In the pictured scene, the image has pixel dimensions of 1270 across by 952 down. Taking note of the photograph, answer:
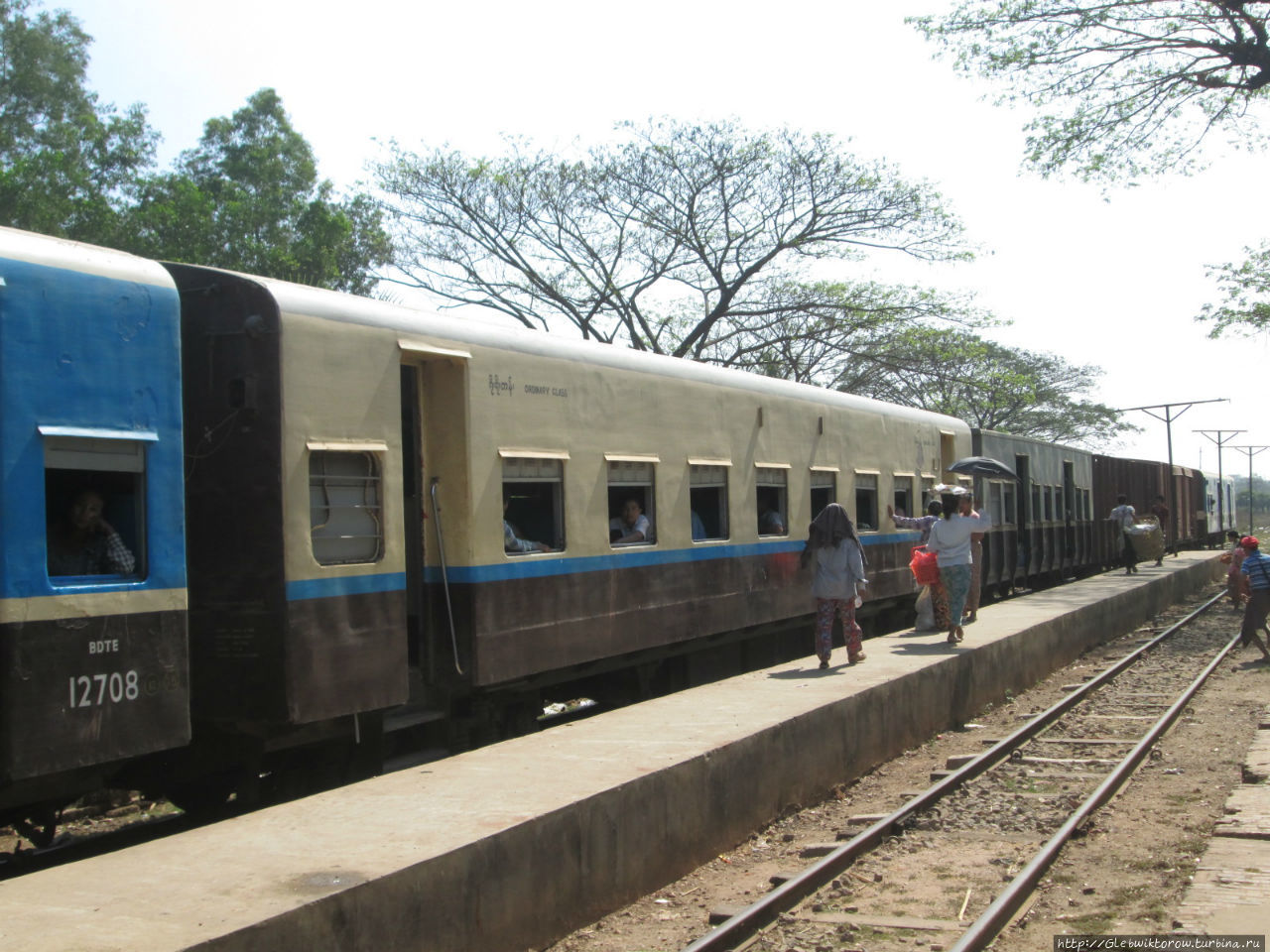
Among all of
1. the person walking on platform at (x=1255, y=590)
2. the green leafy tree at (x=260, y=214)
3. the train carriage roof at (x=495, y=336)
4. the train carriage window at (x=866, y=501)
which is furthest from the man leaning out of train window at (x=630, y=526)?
the green leafy tree at (x=260, y=214)

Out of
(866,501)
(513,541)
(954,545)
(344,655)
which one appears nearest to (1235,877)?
(344,655)

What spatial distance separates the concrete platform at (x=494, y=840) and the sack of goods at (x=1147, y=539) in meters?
17.8

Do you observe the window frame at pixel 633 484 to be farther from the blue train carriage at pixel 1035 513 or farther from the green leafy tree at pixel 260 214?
the green leafy tree at pixel 260 214

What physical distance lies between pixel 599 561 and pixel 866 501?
6086 millimetres

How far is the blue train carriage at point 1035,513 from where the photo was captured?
2050 cm

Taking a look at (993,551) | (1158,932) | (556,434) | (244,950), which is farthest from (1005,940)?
(993,551)

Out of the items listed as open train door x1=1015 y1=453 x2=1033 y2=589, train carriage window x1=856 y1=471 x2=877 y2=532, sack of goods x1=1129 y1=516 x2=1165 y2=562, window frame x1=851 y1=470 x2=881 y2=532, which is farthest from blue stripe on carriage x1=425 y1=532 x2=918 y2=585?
sack of goods x1=1129 y1=516 x2=1165 y2=562

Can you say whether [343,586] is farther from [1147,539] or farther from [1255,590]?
[1147,539]

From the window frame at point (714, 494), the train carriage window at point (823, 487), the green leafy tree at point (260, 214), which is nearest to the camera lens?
the window frame at point (714, 494)

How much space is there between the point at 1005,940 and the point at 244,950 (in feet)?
10.2

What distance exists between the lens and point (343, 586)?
673 centimetres

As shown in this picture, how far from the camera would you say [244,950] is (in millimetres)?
3715

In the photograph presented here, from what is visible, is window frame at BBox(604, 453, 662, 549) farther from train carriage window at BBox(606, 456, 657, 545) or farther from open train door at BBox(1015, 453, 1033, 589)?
open train door at BBox(1015, 453, 1033, 589)

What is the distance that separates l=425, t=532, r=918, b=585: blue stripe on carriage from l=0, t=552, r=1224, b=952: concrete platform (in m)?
1.03
